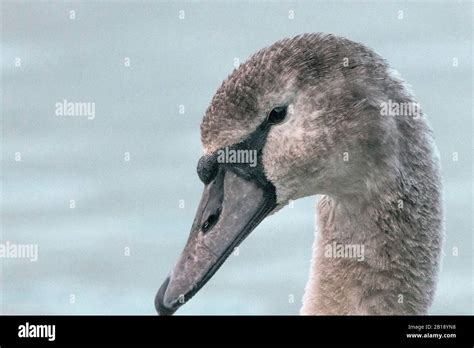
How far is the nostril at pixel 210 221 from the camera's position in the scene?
5.66 m

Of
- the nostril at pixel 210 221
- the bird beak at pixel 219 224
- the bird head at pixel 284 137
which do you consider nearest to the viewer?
the bird head at pixel 284 137

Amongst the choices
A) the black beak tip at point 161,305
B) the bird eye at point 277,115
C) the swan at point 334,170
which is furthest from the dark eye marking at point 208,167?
the black beak tip at point 161,305

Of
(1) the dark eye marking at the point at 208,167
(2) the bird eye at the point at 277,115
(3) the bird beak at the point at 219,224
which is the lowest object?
(3) the bird beak at the point at 219,224

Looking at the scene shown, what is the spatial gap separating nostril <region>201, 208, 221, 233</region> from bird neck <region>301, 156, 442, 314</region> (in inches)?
29.1

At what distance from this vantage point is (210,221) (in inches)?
223

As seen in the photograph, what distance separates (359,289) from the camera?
5.65 metres

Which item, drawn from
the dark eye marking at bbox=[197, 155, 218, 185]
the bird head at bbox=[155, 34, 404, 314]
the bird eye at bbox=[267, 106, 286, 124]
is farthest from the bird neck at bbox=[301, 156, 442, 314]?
the dark eye marking at bbox=[197, 155, 218, 185]

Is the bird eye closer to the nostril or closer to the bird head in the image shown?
the bird head

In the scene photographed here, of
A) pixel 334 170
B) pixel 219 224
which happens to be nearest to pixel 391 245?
pixel 334 170
